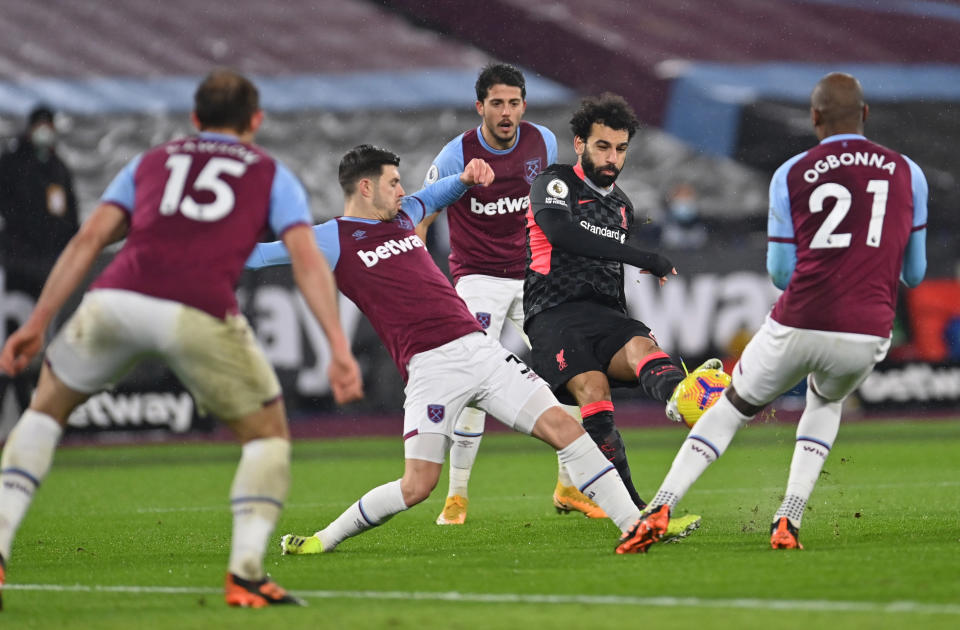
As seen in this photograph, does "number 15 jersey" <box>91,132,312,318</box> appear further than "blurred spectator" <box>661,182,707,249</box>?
No

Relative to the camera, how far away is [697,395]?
296 inches

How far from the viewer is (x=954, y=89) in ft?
84.5

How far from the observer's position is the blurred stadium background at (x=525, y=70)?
23.3 meters

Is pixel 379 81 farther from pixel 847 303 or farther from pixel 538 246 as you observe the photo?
pixel 847 303

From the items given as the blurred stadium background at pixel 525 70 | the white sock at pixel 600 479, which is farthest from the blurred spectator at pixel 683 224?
the white sock at pixel 600 479

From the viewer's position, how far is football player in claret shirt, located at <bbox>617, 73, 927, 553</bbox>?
643cm

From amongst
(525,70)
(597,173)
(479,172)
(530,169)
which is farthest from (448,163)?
(525,70)

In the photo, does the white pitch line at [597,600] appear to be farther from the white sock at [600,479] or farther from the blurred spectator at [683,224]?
the blurred spectator at [683,224]

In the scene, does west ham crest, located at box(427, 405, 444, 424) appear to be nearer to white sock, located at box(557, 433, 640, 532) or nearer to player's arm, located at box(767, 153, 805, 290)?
white sock, located at box(557, 433, 640, 532)

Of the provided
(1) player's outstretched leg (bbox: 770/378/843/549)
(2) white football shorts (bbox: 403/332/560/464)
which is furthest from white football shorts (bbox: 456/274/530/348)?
(1) player's outstretched leg (bbox: 770/378/843/549)

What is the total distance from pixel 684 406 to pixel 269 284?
27.1 feet

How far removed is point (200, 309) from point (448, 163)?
412cm

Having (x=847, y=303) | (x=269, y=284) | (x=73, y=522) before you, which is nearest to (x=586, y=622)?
(x=847, y=303)

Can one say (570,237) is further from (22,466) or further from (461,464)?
(22,466)
